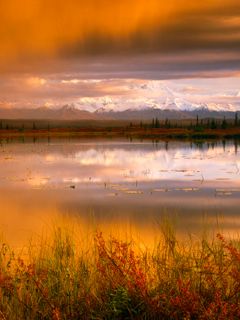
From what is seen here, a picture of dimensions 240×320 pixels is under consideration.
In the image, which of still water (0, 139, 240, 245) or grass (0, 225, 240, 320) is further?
still water (0, 139, 240, 245)

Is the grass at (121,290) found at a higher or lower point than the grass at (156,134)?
higher

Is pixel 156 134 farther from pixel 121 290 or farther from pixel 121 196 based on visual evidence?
pixel 121 290

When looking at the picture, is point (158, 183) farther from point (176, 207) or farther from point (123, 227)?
point (123, 227)

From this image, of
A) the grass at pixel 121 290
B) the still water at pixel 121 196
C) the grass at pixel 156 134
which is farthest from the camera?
the grass at pixel 156 134

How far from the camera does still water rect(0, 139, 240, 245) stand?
648 inches

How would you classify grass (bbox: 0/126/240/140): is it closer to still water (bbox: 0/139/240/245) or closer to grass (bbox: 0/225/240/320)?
still water (bbox: 0/139/240/245)

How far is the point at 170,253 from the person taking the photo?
10.9m

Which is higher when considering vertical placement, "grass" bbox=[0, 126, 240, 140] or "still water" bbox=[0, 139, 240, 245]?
"still water" bbox=[0, 139, 240, 245]

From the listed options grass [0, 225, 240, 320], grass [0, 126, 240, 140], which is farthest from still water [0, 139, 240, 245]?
grass [0, 126, 240, 140]

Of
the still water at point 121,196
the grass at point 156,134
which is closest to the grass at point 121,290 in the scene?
the still water at point 121,196

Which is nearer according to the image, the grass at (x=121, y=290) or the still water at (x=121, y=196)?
the grass at (x=121, y=290)

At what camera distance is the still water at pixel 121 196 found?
54.0 feet

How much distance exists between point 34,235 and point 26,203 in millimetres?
6567

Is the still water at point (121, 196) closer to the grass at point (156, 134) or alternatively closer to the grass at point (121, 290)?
the grass at point (121, 290)
